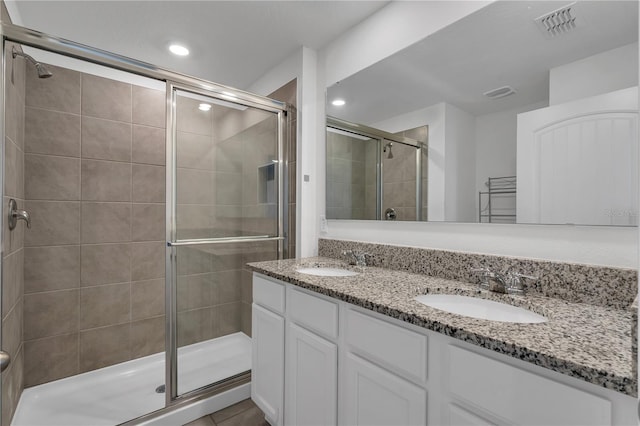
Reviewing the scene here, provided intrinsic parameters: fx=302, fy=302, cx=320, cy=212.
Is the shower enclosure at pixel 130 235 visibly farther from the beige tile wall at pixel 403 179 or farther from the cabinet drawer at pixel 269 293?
the beige tile wall at pixel 403 179

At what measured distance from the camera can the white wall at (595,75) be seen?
1021 mm

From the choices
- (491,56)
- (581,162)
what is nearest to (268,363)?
(581,162)

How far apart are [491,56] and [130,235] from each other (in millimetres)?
2653

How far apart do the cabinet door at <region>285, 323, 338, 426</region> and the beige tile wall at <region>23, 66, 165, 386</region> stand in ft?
5.36

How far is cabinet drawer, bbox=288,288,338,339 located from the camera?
3.96ft

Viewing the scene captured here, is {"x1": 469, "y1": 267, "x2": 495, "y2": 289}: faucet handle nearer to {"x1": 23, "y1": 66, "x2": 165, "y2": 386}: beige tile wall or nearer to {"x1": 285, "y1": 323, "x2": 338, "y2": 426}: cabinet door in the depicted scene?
{"x1": 285, "y1": 323, "x2": 338, "y2": 426}: cabinet door

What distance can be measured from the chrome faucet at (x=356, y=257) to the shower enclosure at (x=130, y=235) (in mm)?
555

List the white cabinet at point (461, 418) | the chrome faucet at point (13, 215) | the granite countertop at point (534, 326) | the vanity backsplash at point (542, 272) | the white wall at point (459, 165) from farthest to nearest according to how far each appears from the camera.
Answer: the chrome faucet at point (13, 215)
the white wall at point (459, 165)
the vanity backsplash at point (542, 272)
the white cabinet at point (461, 418)
the granite countertop at point (534, 326)

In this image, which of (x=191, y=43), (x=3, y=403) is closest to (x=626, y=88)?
(x=191, y=43)

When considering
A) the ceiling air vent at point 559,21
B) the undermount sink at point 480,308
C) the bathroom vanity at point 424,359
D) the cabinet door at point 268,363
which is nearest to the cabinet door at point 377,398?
the bathroom vanity at point 424,359

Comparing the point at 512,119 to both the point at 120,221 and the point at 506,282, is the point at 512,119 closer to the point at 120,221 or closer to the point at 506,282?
the point at 506,282

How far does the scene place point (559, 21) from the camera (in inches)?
45.4

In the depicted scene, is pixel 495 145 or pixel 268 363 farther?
pixel 268 363

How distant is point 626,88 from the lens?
3.36ft
